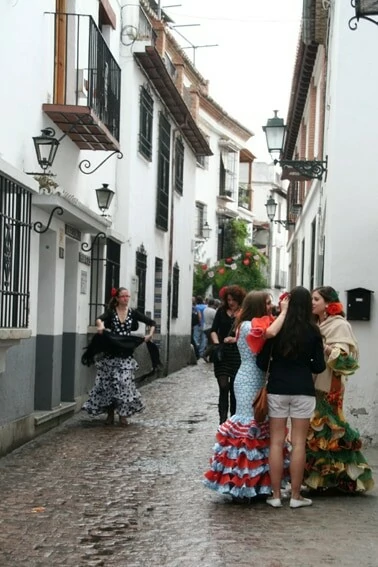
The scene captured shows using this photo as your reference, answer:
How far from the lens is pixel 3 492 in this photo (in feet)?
27.9

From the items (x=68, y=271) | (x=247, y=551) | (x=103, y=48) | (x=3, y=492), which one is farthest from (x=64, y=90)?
(x=247, y=551)

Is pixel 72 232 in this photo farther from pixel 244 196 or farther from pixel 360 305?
pixel 244 196

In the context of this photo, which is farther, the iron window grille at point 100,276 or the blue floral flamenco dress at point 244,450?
the iron window grille at point 100,276

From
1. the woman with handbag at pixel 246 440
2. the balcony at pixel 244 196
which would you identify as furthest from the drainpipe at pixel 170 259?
the balcony at pixel 244 196

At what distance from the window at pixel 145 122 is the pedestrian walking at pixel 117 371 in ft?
20.9

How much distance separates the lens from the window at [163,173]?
70.3 feet

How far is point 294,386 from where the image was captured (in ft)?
26.0

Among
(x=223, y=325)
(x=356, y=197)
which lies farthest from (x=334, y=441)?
(x=356, y=197)

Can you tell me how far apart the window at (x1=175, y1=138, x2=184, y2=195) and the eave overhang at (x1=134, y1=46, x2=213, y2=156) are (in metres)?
0.39

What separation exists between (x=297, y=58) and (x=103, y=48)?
714cm

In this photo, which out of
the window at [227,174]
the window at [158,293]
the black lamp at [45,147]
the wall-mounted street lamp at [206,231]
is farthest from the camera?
the window at [227,174]

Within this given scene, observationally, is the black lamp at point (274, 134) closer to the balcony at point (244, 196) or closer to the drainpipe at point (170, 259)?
the drainpipe at point (170, 259)

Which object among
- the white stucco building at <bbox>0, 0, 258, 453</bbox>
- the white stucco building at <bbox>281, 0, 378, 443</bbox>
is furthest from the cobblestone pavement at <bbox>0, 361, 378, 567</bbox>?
the white stucco building at <bbox>0, 0, 258, 453</bbox>

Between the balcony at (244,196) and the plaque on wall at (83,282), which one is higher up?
the balcony at (244,196)
